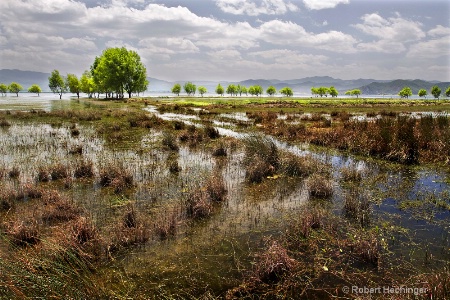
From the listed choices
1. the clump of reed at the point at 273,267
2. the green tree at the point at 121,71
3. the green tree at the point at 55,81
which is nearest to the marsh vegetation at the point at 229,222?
the clump of reed at the point at 273,267

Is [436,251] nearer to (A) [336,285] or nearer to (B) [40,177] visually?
(A) [336,285]

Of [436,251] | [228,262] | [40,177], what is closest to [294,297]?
[228,262]

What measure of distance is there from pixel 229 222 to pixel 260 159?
219 inches

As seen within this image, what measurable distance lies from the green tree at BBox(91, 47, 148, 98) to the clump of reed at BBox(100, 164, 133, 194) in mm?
73024

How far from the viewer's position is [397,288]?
200 inches

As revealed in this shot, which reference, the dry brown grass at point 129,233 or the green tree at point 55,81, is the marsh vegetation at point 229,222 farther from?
the green tree at point 55,81

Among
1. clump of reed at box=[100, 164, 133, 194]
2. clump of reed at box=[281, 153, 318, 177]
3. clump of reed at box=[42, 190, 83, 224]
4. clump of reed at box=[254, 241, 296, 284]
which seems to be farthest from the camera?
clump of reed at box=[281, 153, 318, 177]

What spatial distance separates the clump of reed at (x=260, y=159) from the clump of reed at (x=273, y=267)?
603 cm

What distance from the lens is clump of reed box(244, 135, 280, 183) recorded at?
12016 millimetres

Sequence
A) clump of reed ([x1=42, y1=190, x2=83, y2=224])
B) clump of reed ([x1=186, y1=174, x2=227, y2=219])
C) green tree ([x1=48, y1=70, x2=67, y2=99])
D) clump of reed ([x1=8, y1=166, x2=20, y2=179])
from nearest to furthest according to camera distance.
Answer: clump of reed ([x1=42, y1=190, x2=83, y2=224]) < clump of reed ([x1=186, y1=174, x2=227, y2=219]) < clump of reed ([x1=8, y1=166, x2=20, y2=179]) < green tree ([x1=48, y1=70, x2=67, y2=99])

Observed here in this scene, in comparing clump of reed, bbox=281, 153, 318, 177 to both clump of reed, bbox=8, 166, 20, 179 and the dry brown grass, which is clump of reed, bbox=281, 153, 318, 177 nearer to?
the dry brown grass

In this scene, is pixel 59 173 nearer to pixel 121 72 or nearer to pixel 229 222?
pixel 229 222

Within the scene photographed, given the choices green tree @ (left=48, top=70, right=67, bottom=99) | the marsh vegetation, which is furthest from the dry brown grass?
green tree @ (left=48, top=70, right=67, bottom=99)

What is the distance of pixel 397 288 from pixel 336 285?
1.05 m
